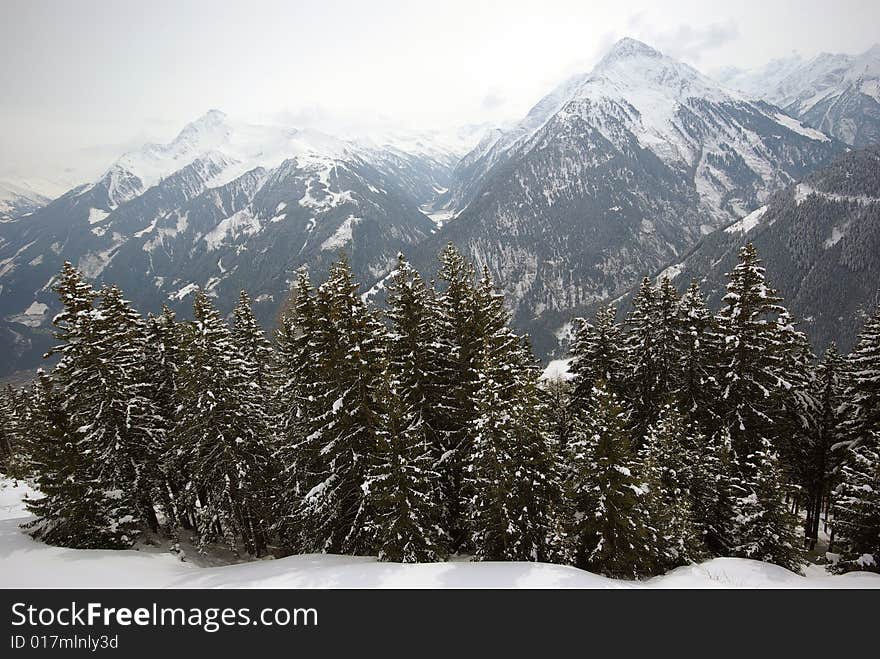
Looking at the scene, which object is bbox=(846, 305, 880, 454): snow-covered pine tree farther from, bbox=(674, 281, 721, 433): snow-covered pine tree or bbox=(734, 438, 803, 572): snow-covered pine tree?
bbox=(734, 438, 803, 572): snow-covered pine tree

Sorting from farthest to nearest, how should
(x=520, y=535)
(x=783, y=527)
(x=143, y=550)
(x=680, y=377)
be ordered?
(x=680, y=377) → (x=143, y=550) → (x=783, y=527) → (x=520, y=535)

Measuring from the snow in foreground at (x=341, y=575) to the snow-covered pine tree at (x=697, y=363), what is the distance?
10.7 meters

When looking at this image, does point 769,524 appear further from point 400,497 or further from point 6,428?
point 6,428

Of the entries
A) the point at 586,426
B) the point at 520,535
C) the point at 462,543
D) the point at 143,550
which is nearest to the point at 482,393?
the point at 586,426

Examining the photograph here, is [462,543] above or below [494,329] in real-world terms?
below

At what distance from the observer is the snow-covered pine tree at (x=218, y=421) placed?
834 inches

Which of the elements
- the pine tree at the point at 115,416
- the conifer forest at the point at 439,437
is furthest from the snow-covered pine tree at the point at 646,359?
the pine tree at the point at 115,416

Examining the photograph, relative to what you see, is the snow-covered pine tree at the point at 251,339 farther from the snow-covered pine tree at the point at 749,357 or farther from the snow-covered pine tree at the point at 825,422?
the snow-covered pine tree at the point at 825,422

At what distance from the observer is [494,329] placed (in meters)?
22.2

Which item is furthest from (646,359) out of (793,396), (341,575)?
(341,575)

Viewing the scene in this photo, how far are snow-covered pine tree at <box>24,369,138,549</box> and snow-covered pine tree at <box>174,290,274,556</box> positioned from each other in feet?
10.4

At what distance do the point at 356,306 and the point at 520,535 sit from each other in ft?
38.0
